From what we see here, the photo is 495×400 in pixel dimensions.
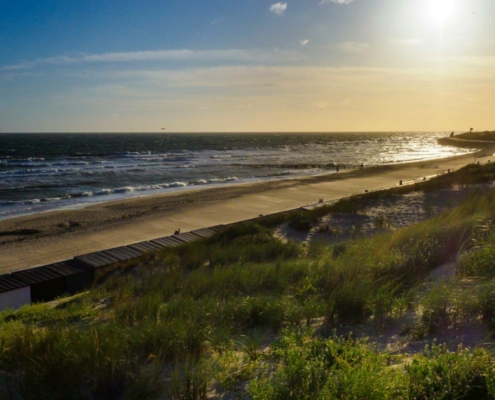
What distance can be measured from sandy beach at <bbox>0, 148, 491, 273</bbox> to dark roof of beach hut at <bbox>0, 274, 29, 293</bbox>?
5335mm

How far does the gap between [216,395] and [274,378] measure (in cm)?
50

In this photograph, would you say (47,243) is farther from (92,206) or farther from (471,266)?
(471,266)

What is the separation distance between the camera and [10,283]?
36.2ft

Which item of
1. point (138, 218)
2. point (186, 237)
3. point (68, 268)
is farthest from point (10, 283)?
point (138, 218)

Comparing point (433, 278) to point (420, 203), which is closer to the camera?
point (433, 278)

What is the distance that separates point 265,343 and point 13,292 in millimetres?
8681

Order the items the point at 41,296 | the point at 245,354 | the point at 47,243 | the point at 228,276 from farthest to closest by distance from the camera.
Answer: the point at 47,243 < the point at 41,296 < the point at 228,276 < the point at 245,354

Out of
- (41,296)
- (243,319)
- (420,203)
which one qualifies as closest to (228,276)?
A: (243,319)

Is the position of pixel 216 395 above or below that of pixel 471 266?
below

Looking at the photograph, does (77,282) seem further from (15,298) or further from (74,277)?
(15,298)

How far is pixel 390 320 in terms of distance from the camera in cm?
482

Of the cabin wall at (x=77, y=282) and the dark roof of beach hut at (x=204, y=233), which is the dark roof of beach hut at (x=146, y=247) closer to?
the dark roof of beach hut at (x=204, y=233)

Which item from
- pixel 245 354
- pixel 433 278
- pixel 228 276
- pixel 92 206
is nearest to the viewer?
pixel 245 354

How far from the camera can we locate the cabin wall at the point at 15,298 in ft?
34.9
